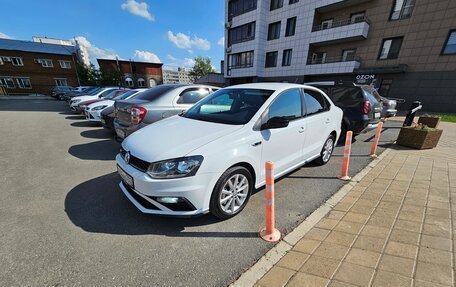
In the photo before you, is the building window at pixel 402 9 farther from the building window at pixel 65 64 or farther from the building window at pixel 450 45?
the building window at pixel 65 64


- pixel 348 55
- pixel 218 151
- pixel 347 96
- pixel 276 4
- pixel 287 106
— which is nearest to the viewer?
pixel 218 151

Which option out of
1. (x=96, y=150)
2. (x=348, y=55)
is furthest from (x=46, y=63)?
(x=348, y=55)

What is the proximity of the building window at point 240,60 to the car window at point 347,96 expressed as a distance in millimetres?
21206

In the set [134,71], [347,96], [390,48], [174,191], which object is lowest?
[174,191]

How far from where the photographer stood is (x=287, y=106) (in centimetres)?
329

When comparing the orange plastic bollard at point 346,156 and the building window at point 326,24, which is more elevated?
the building window at point 326,24

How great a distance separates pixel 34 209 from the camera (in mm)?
2775

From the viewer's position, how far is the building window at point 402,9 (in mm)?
15750

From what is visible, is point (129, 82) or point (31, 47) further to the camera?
point (129, 82)

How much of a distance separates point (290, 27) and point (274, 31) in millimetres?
2273

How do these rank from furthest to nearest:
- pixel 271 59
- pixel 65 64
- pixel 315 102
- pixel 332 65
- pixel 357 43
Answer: pixel 65 64 → pixel 271 59 → pixel 332 65 → pixel 357 43 → pixel 315 102

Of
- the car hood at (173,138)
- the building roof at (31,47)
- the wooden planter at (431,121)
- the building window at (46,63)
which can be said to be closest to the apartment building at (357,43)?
the wooden planter at (431,121)

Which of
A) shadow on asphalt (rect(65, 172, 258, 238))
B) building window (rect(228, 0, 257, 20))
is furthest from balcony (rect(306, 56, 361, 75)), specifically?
shadow on asphalt (rect(65, 172, 258, 238))

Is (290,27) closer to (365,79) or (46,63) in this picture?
(365,79)
